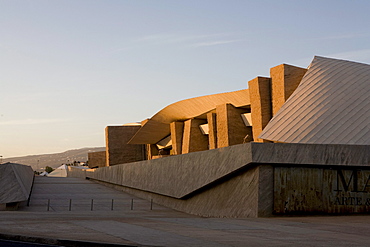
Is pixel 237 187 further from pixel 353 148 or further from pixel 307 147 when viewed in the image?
pixel 353 148

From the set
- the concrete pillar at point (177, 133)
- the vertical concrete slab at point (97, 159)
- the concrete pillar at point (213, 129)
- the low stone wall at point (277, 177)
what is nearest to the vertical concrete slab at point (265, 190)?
the low stone wall at point (277, 177)

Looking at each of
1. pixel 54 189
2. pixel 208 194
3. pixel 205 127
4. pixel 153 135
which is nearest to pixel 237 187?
pixel 208 194

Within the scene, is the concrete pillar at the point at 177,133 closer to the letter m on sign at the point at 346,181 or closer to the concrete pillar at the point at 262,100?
the concrete pillar at the point at 262,100

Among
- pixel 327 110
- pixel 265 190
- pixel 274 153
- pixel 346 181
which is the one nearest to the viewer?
pixel 265 190

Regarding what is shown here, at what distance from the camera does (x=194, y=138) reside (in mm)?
46031

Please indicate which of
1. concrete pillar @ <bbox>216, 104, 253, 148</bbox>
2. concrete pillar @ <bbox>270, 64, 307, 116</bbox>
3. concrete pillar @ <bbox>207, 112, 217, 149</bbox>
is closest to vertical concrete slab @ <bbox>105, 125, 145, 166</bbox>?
concrete pillar @ <bbox>207, 112, 217, 149</bbox>

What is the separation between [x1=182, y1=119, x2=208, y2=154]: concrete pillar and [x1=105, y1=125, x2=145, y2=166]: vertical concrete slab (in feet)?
41.7

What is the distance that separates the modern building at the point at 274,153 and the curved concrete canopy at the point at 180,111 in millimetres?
128

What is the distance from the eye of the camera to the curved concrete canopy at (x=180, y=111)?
122 ft

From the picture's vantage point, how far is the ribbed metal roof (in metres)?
22.9

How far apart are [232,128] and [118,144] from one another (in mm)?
23738

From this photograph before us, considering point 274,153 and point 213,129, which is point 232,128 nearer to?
point 213,129

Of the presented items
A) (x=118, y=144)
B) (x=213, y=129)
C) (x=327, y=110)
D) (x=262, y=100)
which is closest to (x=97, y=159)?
(x=118, y=144)

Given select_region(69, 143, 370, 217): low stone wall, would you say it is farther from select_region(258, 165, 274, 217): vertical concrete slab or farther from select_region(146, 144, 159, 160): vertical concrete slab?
select_region(146, 144, 159, 160): vertical concrete slab
